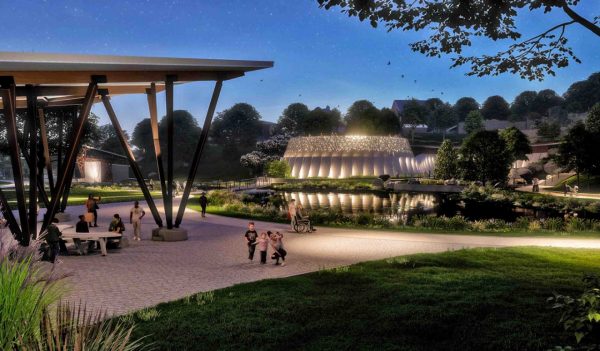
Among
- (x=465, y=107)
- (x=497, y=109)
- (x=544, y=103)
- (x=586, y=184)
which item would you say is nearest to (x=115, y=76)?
(x=586, y=184)

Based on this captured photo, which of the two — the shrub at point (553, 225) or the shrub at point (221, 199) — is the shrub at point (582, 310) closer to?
the shrub at point (553, 225)

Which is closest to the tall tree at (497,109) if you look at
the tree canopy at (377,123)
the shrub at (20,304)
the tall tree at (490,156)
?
the tree canopy at (377,123)

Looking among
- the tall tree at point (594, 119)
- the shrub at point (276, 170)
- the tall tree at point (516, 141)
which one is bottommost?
the shrub at point (276, 170)

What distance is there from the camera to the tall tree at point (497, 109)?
176000 millimetres

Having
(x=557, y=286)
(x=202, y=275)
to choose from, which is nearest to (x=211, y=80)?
(x=202, y=275)

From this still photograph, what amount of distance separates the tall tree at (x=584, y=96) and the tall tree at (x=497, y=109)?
965 inches

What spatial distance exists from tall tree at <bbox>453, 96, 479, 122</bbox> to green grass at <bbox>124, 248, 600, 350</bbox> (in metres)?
186

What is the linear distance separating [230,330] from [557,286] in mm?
7510

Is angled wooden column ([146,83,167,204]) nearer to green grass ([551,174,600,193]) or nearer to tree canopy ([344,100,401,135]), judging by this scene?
green grass ([551,174,600,193])

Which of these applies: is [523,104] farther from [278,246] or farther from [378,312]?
[378,312]

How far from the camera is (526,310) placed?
920 cm

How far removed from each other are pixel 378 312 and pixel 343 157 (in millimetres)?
81656

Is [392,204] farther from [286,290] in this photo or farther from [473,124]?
[473,124]

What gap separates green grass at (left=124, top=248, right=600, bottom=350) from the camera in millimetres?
7766
